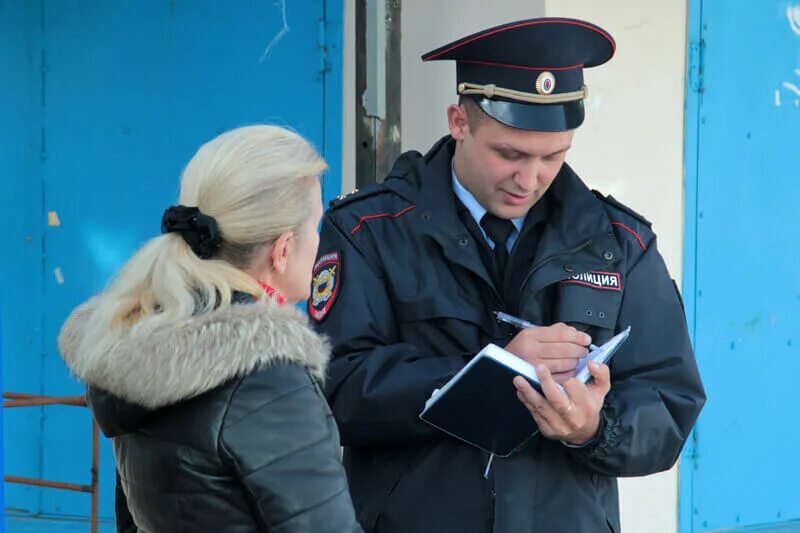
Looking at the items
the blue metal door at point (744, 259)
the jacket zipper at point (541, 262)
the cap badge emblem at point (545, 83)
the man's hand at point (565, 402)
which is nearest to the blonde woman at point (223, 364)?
the man's hand at point (565, 402)

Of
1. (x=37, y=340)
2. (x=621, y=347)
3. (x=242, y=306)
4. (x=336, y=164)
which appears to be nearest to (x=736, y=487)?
(x=336, y=164)

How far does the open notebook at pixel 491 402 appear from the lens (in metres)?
1.92

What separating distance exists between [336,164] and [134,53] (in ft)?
3.06

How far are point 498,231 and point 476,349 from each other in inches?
10.9

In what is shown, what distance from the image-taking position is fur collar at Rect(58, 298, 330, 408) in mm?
1619

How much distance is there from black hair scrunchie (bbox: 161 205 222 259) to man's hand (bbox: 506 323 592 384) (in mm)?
614

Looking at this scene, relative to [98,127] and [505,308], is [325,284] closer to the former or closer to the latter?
[505,308]

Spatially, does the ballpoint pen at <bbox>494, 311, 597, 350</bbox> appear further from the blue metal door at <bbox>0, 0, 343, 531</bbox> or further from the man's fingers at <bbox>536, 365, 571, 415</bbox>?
the blue metal door at <bbox>0, 0, 343, 531</bbox>

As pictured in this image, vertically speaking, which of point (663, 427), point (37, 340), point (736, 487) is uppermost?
point (663, 427)

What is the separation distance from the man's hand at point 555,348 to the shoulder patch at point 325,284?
1.32 feet

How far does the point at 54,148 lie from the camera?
4.34m

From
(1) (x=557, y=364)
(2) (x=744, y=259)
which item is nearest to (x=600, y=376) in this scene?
(1) (x=557, y=364)

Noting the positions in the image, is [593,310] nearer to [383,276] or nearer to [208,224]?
[383,276]

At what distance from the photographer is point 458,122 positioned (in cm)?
236
